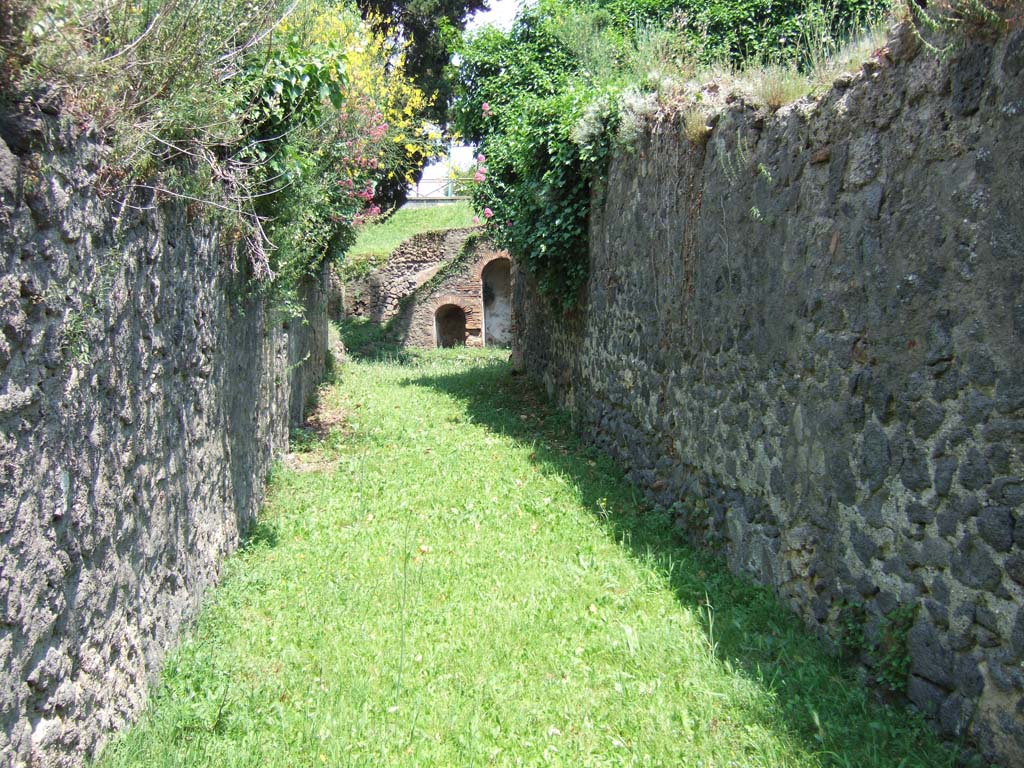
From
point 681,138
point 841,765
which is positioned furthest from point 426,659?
point 681,138

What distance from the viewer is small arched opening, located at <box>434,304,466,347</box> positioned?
2402 cm

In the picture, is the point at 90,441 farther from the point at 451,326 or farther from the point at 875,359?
the point at 451,326

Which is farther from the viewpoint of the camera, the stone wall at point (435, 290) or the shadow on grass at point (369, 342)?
the stone wall at point (435, 290)

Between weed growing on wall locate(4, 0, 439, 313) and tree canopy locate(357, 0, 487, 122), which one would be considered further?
tree canopy locate(357, 0, 487, 122)

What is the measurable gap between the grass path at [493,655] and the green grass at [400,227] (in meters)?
18.7

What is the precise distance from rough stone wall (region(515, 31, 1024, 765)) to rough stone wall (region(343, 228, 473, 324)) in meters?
18.5

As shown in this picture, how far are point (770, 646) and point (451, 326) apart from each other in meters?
21.1

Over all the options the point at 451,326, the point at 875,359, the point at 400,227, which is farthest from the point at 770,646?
the point at 400,227

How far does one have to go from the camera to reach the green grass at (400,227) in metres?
24.6

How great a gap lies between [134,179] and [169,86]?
582 mm

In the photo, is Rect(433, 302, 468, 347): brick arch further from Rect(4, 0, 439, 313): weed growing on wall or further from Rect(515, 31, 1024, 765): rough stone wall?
Rect(515, 31, 1024, 765): rough stone wall

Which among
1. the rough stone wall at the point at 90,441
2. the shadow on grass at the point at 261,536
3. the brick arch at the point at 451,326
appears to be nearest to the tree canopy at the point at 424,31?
the brick arch at the point at 451,326

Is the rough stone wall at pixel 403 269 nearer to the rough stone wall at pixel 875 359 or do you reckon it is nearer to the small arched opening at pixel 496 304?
the small arched opening at pixel 496 304

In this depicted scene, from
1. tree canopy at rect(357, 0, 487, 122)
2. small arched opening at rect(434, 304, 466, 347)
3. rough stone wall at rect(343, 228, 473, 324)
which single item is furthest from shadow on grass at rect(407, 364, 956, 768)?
tree canopy at rect(357, 0, 487, 122)
